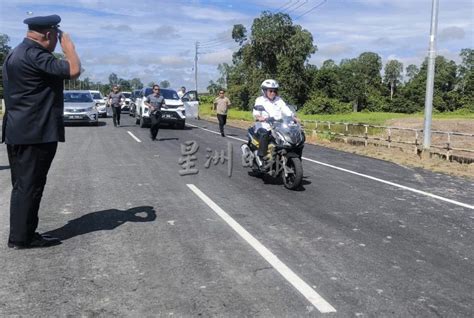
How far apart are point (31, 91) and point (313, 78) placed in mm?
70908

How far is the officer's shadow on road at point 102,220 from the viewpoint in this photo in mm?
5779

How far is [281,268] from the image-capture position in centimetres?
471

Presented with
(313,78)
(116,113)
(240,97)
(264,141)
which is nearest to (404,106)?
(313,78)

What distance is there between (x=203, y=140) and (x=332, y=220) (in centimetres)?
1244

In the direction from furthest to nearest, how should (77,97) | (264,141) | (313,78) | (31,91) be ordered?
(313,78), (77,97), (264,141), (31,91)

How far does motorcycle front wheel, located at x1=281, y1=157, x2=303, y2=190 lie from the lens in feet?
28.3

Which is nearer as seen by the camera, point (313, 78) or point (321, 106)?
point (321, 106)

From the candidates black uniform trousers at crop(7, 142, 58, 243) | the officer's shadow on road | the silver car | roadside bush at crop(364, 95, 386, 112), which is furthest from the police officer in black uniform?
roadside bush at crop(364, 95, 386, 112)

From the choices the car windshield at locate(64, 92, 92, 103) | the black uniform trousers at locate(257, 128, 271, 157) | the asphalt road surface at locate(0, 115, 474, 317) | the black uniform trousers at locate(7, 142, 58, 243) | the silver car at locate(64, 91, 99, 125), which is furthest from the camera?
the car windshield at locate(64, 92, 92, 103)

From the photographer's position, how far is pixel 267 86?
940 centimetres

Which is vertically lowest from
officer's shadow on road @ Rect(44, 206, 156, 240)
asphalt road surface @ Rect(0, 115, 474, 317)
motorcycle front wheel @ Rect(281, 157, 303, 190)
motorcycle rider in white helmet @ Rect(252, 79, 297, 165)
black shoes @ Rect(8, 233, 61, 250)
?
asphalt road surface @ Rect(0, 115, 474, 317)

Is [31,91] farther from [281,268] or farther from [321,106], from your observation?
[321,106]

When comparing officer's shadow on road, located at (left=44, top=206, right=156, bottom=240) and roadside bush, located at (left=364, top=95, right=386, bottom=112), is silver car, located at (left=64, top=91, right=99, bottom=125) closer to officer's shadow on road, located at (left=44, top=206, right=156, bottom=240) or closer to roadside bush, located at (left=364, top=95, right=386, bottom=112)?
officer's shadow on road, located at (left=44, top=206, right=156, bottom=240)

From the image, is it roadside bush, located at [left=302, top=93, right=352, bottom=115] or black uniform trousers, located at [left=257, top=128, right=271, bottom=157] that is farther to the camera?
roadside bush, located at [left=302, top=93, right=352, bottom=115]
